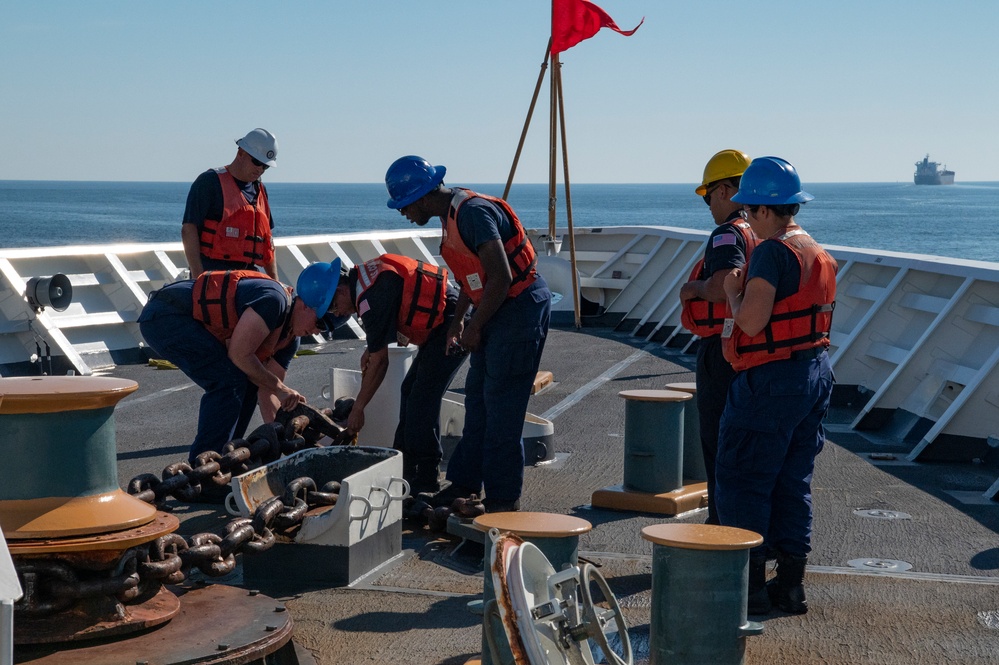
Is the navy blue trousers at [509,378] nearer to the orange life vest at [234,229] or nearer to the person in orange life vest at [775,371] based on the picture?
the person in orange life vest at [775,371]

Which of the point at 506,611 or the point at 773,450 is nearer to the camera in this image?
the point at 506,611

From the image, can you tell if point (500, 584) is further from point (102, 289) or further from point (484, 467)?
point (102, 289)

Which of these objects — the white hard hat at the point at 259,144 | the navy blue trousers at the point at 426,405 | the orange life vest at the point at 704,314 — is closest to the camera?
the orange life vest at the point at 704,314

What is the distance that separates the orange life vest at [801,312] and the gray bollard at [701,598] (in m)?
0.99

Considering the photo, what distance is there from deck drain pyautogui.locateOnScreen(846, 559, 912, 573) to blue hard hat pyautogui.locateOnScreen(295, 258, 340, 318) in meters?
2.75

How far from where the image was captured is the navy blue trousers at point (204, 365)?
5957 mm

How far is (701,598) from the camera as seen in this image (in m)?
3.43

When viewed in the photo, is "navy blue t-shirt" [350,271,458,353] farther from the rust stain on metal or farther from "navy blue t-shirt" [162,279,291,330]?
the rust stain on metal

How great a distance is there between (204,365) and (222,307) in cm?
35

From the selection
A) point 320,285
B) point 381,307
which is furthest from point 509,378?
point 320,285

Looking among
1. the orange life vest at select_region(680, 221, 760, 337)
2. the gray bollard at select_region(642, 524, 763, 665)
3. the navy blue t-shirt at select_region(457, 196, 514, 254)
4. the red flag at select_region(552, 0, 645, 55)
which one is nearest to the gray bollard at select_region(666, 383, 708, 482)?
the orange life vest at select_region(680, 221, 760, 337)

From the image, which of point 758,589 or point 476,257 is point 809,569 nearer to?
point 758,589

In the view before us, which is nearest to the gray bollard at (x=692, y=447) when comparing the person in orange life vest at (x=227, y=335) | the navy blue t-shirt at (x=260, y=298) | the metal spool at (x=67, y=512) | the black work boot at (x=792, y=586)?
the black work boot at (x=792, y=586)

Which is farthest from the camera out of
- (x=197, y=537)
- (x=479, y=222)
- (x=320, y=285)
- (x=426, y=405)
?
(x=426, y=405)
